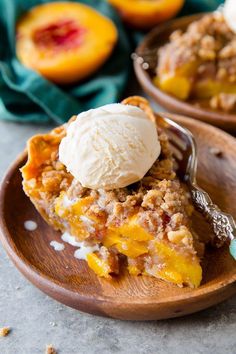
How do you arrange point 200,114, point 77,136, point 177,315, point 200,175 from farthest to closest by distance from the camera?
1. point 200,114
2. point 200,175
3. point 77,136
4. point 177,315

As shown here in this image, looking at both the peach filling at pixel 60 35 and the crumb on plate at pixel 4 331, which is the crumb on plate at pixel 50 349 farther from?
the peach filling at pixel 60 35

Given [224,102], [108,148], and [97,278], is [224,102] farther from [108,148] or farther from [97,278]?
[97,278]

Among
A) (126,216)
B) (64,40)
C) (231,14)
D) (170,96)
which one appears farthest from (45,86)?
(126,216)

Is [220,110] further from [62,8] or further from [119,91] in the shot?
[62,8]

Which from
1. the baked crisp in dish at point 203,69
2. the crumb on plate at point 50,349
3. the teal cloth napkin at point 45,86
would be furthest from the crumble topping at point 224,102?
the crumb on plate at point 50,349

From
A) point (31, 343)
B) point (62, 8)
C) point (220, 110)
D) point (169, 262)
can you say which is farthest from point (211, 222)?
point (62, 8)

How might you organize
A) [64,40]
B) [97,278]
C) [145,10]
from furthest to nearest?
1. [145,10]
2. [64,40]
3. [97,278]
